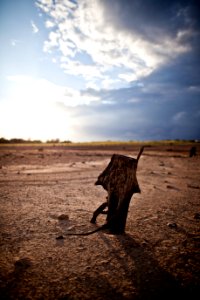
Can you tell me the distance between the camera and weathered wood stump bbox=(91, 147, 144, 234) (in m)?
4.09

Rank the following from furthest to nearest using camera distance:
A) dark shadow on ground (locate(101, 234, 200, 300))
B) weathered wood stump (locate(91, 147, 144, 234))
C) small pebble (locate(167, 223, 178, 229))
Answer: small pebble (locate(167, 223, 178, 229)) < weathered wood stump (locate(91, 147, 144, 234)) < dark shadow on ground (locate(101, 234, 200, 300))

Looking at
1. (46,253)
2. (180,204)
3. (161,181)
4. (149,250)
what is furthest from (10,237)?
(161,181)

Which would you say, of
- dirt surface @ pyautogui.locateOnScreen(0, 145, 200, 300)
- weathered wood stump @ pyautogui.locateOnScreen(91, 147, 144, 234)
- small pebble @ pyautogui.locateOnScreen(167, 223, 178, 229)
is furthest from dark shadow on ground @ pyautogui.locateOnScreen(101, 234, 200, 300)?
small pebble @ pyautogui.locateOnScreen(167, 223, 178, 229)

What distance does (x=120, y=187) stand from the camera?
13.7ft

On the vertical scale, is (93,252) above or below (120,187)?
below

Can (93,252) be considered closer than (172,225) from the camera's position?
Yes

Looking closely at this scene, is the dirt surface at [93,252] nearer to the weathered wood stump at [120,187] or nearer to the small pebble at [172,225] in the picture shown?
the small pebble at [172,225]

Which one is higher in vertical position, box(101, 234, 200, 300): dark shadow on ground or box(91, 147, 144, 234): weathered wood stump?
box(91, 147, 144, 234): weathered wood stump

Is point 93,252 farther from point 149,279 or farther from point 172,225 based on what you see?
point 172,225

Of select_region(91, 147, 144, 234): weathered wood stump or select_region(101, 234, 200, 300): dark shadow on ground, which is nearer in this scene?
select_region(101, 234, 200, 300): dark shadow on ground

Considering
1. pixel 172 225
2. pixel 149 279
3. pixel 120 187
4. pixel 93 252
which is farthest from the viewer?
pixel 172 225

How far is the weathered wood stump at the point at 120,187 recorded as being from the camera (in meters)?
4.09

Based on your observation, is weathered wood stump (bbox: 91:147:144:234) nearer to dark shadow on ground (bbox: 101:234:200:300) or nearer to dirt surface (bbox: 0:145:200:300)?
dirt surface (bbox: 0:145:200:300)

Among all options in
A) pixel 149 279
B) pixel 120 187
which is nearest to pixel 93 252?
pixel 149 279
